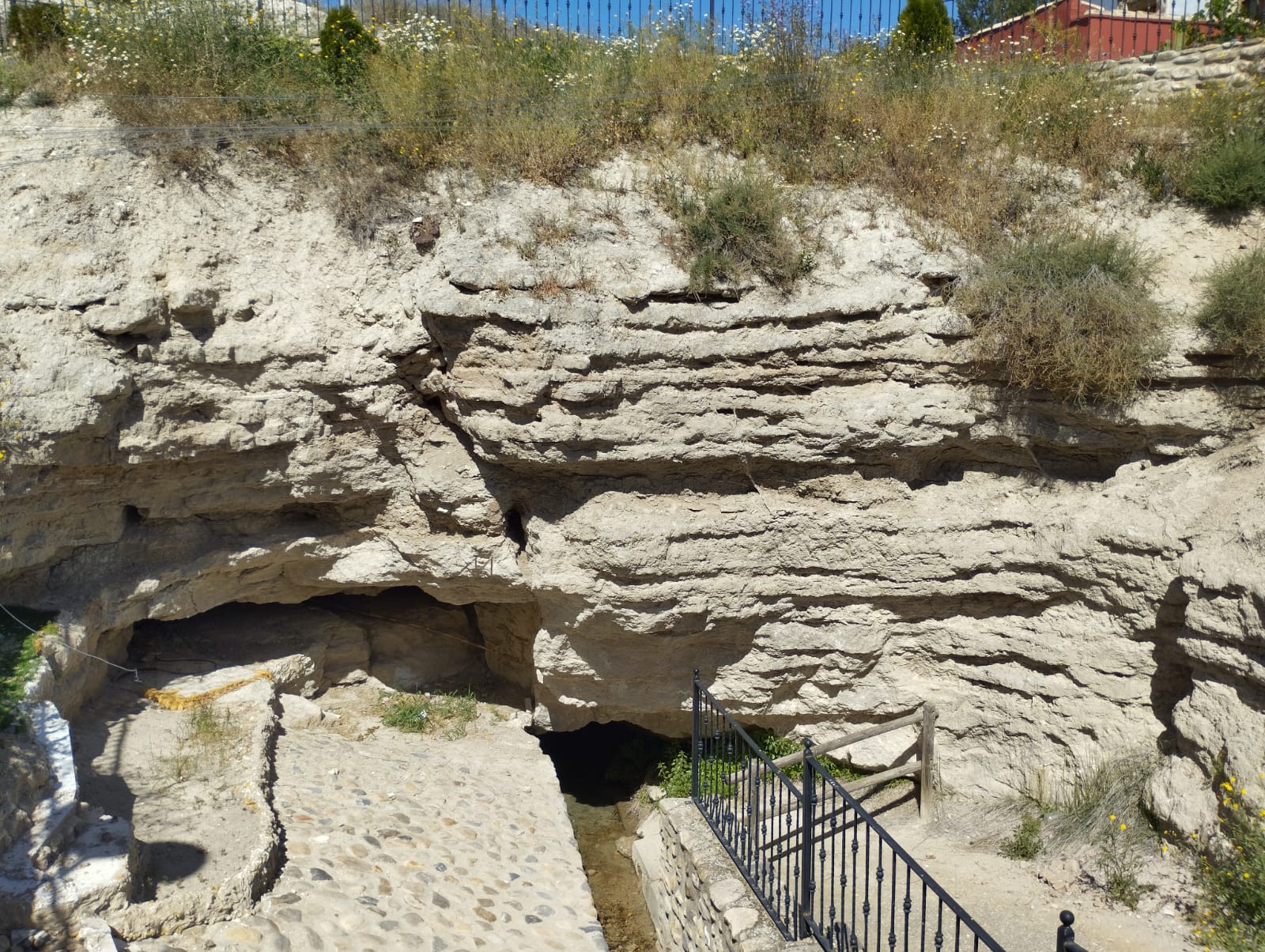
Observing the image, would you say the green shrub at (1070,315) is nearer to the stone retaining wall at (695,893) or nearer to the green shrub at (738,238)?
the green shrub at (738,238)

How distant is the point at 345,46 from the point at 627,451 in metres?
5.14

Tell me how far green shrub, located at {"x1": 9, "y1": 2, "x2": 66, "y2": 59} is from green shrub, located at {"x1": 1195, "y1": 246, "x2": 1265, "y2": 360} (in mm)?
9903

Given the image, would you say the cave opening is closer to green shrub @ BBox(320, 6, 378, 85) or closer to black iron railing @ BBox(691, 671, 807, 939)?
black iron railing @ BBox(691, 671, 807, 939)

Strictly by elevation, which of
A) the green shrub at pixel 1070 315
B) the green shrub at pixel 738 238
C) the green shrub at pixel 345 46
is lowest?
the green shrub at pixel 1070 315

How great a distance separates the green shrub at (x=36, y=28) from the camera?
8414mm

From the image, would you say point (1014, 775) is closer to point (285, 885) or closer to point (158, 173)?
point (285, 885)

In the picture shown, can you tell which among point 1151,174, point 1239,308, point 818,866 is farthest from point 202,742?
point 1151,174

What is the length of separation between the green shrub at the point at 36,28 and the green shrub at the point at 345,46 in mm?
2356

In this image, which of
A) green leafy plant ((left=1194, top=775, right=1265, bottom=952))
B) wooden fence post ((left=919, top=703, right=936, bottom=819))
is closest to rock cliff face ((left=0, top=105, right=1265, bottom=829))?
wooden fence post ((left=919, top=703, right=936, bottom=819))

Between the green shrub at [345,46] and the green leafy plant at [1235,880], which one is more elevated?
the green shrub at [345,46]

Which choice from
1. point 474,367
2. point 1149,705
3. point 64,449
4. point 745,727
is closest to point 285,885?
point 64,449

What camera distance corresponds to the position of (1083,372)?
21.3 feet

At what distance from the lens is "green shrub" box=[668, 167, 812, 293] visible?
713 cm

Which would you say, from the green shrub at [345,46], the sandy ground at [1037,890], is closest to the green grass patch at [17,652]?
the green shrub at [345,46]
